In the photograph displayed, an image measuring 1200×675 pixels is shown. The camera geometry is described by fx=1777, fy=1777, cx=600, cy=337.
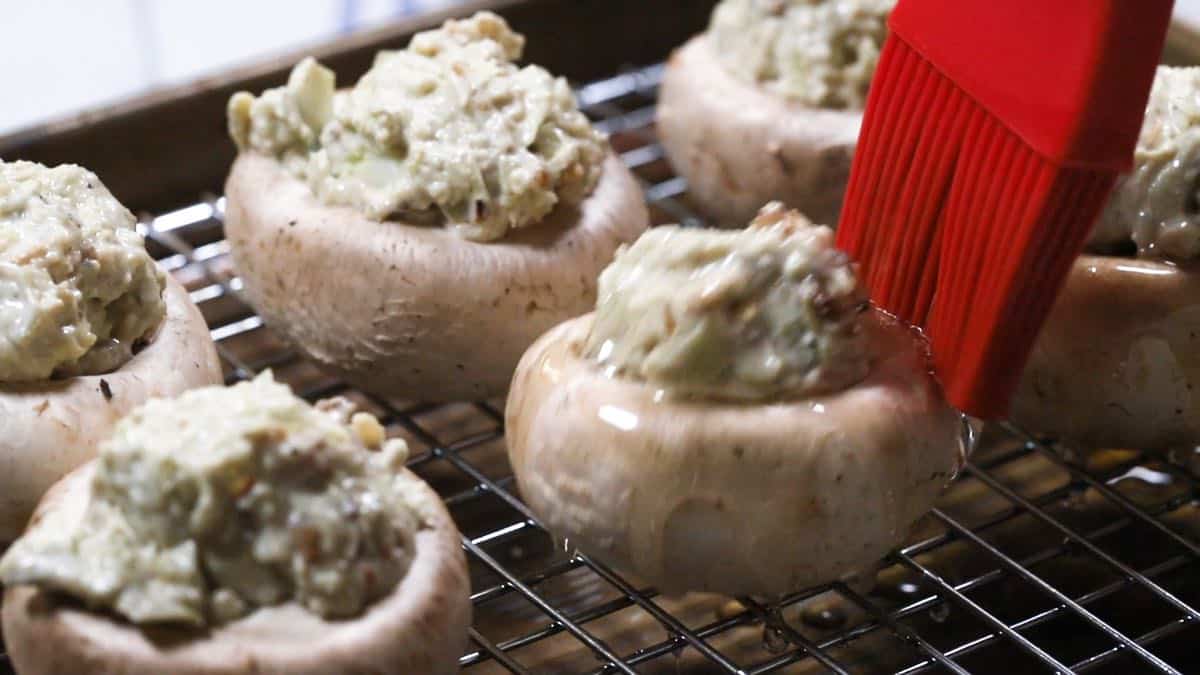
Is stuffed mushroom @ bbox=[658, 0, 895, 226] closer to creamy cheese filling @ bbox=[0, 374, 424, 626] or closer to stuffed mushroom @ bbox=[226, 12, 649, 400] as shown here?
stuffed mushroom @ bbox=[226, 12, 649, 400]

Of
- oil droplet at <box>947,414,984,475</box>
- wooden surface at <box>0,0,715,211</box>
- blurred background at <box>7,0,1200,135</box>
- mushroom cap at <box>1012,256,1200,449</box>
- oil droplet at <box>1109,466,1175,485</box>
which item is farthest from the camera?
blurred background at <box>7,0,1200,135</box>

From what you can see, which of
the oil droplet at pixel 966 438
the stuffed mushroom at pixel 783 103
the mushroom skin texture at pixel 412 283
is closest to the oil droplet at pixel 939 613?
the oil droplet at pixel 966 438

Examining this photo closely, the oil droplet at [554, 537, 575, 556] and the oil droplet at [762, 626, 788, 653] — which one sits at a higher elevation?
the oil droplet at [554, 537, 575, 556]

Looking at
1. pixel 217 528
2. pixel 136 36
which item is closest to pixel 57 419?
pixel 217 528

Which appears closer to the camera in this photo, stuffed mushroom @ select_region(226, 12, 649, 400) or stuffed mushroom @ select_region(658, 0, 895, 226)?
stuffed mushroom @ select_region(226, 12, 649, 400)

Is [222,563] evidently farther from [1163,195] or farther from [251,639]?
[1163,195]

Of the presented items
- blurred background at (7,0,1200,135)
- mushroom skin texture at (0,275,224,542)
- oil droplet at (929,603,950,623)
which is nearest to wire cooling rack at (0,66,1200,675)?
oil droplet at (929,603,950,623)

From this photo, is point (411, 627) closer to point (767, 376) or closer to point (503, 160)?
point (767, 376)
